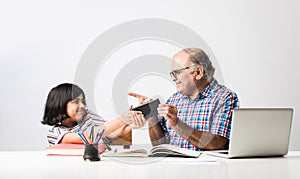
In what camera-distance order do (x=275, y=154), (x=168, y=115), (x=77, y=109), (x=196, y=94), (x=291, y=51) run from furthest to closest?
(x=291, y=51), (x=196, y=94), (x=77, y=109), (x=168, y=115), (x=275, y=154)

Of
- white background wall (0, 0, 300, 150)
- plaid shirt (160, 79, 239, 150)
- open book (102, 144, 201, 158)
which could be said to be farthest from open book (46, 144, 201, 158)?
white background wall (0, 0, 300, 150)

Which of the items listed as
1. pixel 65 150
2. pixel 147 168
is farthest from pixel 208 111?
pixel 147 168

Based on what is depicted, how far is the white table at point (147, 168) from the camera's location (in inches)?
50.1

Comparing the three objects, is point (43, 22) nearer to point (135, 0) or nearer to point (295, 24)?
point (135, 0)

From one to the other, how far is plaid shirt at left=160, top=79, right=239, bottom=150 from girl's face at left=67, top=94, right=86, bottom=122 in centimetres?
58

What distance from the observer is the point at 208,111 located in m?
2.58

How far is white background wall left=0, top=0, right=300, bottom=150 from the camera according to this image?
3717 mm

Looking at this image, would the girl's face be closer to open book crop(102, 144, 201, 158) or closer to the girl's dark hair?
the girl's dark hair

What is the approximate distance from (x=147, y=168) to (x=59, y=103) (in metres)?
1.21

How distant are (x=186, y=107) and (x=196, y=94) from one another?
0.36 feet

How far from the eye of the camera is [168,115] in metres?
2.16

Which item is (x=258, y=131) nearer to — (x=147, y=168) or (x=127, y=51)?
(x=147, y=168)


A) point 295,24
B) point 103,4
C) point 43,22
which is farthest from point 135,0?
point 295,24

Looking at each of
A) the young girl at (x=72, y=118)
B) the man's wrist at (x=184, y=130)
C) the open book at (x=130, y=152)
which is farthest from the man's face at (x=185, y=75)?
the open book at (x=130, y=152)
